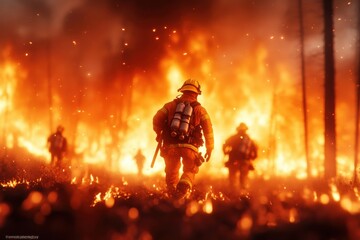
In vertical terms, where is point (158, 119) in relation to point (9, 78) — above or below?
below

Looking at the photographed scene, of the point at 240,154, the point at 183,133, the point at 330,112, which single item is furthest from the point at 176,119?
the point at 330,112

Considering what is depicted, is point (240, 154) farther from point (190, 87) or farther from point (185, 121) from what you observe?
point (185, 121)

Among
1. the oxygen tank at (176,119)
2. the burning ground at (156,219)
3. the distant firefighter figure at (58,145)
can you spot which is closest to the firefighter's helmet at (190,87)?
the oxygen tank at (176,119)

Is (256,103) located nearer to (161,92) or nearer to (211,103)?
(211,103)

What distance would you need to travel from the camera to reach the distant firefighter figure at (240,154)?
11.4 m

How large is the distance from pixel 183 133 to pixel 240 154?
452 centimetres

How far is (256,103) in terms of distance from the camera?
104 ft

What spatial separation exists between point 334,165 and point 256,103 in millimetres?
17383

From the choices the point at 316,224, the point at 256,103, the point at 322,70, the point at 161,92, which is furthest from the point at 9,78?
the point at 316,224

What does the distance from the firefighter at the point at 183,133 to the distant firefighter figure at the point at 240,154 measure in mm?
3945

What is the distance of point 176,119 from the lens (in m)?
7.14

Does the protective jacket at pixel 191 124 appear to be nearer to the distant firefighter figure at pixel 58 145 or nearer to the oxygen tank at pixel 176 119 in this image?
the oxygen tank at pixel 176 119

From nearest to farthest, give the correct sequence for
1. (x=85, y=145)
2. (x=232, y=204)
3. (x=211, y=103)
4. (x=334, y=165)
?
(x=232, y=204)
(x=334, y=165)
(x=211, y=103)
(x=85, y=145)

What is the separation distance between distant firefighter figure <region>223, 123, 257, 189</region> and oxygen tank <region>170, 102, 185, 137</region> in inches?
177
